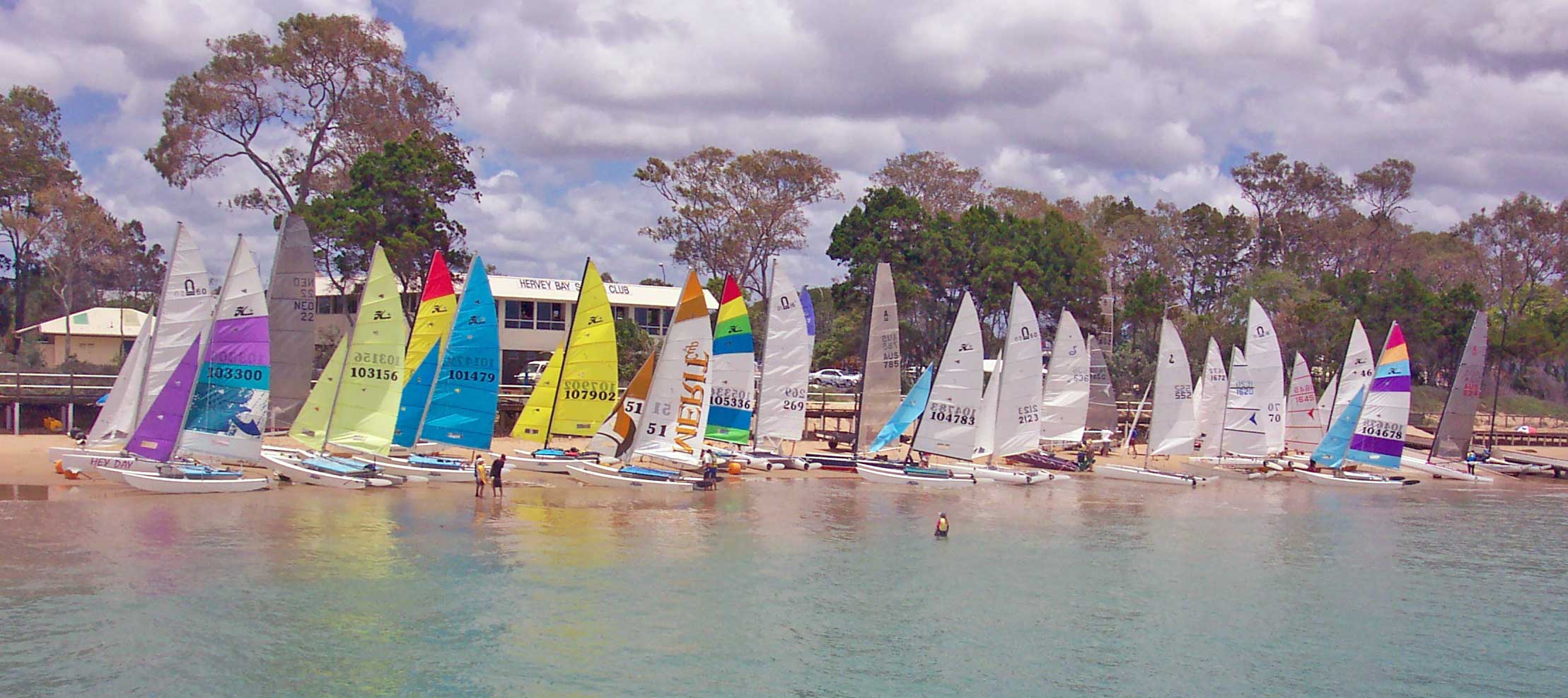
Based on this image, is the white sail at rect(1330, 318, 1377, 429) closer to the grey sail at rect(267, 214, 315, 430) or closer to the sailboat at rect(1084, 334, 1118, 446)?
the sailboat at rect(1084, 334, 1118, 446)

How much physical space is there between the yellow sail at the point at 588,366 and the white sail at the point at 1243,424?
84.1 ft

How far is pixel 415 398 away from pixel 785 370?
1222cm

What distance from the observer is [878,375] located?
139 feet

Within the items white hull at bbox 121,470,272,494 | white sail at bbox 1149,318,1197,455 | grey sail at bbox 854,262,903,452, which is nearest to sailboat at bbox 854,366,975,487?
grey sail at bbox 854,262,903,452

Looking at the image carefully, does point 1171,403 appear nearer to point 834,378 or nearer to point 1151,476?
point 1151,476

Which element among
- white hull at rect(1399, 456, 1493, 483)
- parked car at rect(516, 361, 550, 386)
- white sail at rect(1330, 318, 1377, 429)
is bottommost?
white hull at rect(1399, 456, 1493, 483)

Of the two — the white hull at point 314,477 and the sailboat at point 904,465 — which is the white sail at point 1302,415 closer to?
the sailboat at point 904,465

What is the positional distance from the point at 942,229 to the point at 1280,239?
30835 mm

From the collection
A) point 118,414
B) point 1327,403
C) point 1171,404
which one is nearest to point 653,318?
point 1171,404

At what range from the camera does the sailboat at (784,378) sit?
41.0 m

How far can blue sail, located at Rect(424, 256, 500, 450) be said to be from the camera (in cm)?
3525

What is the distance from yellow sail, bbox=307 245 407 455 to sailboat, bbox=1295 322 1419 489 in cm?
3389

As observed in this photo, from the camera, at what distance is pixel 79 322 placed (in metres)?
54.8

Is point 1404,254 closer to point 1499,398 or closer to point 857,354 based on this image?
point 1499,398
